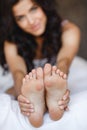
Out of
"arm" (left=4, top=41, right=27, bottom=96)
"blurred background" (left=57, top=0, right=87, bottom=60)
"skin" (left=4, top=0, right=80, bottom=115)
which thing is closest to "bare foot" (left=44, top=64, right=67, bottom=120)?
"skin" (left=4, top=0, right=80, bottom=115)

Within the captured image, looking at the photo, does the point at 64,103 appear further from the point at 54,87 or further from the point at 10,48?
the point at 10,48

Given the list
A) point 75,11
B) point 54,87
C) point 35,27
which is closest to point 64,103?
point 54,87

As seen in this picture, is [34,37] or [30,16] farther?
[34,37]

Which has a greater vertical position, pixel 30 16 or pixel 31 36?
pixel 30 16

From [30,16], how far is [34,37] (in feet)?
0.81

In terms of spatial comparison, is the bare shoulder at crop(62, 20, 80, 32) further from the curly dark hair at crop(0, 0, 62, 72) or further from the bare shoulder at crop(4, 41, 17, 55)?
the bare shoulder at crop(4, 41, 17, 55)

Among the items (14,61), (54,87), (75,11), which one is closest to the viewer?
(54,87)

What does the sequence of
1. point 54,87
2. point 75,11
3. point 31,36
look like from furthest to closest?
point 75,11 → point 31,36 → point 54,87

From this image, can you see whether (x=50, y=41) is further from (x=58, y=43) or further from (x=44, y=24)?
(x=44, y=24)

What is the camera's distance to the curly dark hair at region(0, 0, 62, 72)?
1694 mm

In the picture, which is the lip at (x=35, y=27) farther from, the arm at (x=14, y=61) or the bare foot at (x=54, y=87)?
the bare foot at (x=54, y=87)

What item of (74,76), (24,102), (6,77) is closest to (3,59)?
(6,77)

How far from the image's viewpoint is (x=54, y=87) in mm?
1122

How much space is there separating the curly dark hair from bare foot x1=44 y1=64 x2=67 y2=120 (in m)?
0.61
